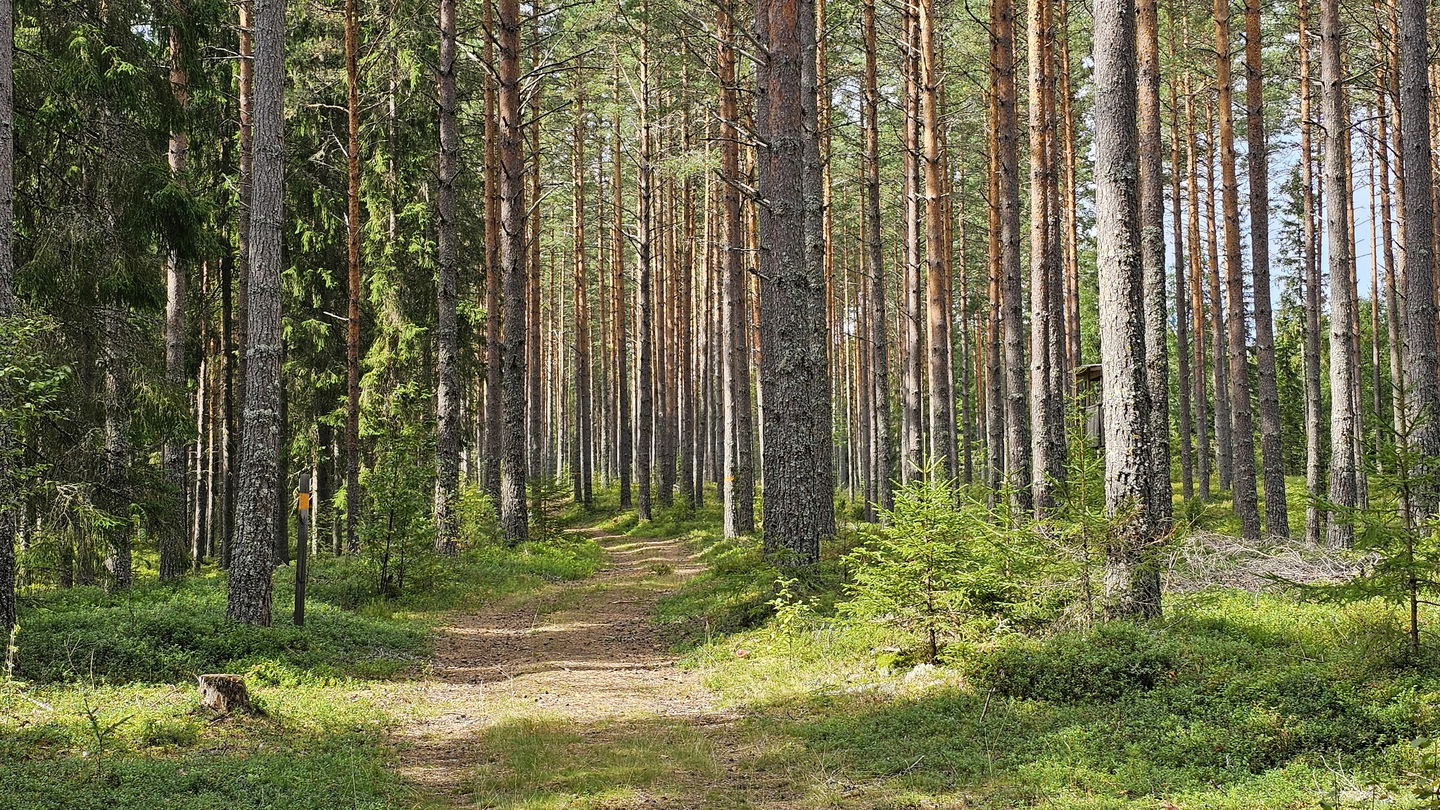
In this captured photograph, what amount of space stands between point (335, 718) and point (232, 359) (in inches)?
525

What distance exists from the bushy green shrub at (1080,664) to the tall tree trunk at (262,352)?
23.0 feet

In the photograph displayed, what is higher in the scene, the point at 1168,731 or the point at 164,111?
the point at 164,111

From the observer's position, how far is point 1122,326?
7.59 meters

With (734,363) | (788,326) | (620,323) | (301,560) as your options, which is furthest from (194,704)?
(620,323)

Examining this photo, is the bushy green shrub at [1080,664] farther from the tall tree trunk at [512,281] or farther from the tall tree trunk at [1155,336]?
the tall tree trunk at [512,281]

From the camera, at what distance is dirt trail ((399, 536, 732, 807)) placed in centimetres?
648

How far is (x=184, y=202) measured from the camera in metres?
11.1

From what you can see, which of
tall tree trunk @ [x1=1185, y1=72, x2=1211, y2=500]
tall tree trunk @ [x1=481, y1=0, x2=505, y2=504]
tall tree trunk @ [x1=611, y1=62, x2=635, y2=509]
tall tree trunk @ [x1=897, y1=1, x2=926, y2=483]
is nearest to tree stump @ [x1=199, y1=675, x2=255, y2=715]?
tall tree trunk @ [x1=481, y1=0, x2=505, y2=504]

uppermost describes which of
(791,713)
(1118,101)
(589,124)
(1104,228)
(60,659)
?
(589,124)

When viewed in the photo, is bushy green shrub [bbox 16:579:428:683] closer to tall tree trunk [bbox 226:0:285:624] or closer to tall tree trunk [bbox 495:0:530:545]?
tall tree trunk [bbox 226:0:285:624]

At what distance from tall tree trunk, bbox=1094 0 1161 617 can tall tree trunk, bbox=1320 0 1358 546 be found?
7.00 m

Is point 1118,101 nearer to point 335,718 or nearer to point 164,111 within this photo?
point 335,718

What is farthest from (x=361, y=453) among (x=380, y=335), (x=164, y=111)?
(x=164, y=111)

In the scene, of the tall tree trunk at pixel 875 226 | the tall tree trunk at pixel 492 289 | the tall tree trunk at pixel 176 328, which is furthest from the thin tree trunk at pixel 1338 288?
the tall tree trunk at pixel 176 328
